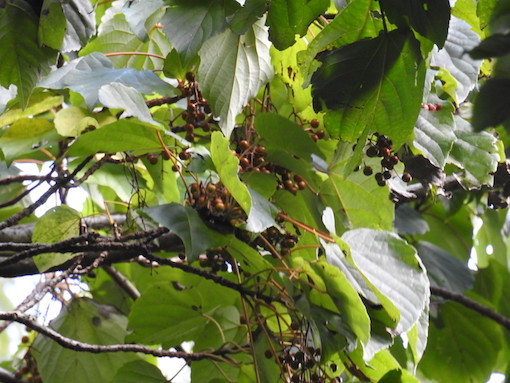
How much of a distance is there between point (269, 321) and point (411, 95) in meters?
0.54

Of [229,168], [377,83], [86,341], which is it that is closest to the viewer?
[377,83]

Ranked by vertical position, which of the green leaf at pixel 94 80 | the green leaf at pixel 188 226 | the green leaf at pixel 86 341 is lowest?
the green leaf at pixel 86 341

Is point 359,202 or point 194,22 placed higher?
point 194,22

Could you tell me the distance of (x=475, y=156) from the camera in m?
1.09

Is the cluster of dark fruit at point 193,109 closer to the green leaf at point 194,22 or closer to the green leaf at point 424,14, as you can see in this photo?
the green leaf at point 194,22

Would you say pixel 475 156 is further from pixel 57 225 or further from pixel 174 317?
pixel 57 225

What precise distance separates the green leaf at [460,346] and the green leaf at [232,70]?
2.84ft

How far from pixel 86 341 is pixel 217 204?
551 mm

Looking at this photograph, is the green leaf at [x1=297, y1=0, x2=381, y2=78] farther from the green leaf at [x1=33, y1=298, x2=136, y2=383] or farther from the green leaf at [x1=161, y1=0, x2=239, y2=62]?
the green leaf at [x1=33, y1=298, x2=136, y2=383]

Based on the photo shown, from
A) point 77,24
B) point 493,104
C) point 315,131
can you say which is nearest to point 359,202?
point 315,131

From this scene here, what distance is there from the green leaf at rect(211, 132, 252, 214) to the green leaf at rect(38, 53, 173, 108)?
6.5 inches

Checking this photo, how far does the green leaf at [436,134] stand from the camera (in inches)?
39.7

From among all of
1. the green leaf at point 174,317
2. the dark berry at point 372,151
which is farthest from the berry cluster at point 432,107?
the green leaf at point 174,317

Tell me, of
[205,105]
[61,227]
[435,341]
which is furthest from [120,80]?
[435,341]
